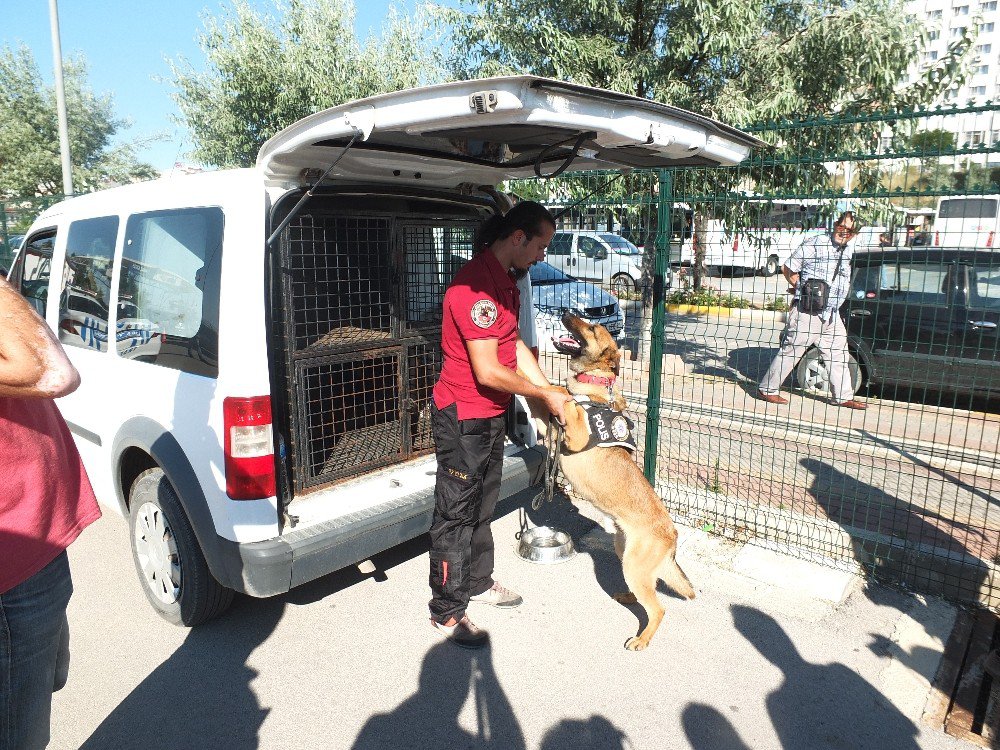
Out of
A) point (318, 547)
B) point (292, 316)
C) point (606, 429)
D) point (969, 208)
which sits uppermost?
point (969, 208)

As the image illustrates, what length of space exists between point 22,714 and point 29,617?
270 mm

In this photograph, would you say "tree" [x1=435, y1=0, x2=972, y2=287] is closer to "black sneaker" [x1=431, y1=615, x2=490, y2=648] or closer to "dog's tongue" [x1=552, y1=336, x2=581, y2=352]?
"dog's tongue" [x1=552, y1=336, x2=581, y2=352]

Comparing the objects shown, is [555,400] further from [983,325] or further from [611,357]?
[983,325]

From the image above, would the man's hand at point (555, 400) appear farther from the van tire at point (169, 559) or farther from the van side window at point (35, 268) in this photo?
the van side window at point (35, 268)

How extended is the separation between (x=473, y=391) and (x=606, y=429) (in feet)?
2.49

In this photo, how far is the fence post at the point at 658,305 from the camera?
4055mm

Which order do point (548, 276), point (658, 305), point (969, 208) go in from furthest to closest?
point (548, 276)
point (658, 305)
point (969, 208)

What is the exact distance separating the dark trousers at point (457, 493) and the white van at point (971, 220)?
2.53 meters

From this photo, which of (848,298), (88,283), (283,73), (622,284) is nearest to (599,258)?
(622,284)

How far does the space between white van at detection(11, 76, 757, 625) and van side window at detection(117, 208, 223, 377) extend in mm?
11

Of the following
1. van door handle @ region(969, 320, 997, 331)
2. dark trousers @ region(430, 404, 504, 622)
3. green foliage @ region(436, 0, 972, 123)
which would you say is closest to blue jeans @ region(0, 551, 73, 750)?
dark trousers @ region(430, 404, 504, 622)

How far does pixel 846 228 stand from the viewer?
385cm

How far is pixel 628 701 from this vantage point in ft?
9.00

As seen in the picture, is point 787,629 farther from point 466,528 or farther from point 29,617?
point 29,617
